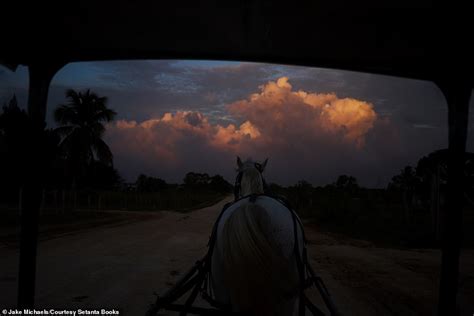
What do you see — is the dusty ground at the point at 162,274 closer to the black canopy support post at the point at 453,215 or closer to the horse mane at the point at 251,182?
the horse mane at the point at 251,182

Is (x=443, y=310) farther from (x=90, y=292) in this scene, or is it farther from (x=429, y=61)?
(x=90, y=292)

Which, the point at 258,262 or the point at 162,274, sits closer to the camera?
the point at 258,262

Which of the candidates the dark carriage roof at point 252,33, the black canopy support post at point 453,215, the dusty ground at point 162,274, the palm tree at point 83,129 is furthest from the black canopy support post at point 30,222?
the palm tree at point 83,129

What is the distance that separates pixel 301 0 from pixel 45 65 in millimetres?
2405

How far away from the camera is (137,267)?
8320 millimetres

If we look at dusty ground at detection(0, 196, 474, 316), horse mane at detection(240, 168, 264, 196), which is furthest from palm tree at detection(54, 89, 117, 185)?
horse mane at detection(240, 168, 264, 196)

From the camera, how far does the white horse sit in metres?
2.86

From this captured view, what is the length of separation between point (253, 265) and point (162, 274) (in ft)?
17.2

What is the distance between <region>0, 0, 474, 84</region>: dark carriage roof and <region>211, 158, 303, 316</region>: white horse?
4.95 ft

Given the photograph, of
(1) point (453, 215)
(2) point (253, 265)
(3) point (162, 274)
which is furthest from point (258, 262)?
(3) point (162, 274)

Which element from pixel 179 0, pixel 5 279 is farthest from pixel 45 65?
pixel 5 279

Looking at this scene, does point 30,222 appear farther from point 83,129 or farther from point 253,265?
point 83,129

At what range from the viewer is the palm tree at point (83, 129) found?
95.0ft

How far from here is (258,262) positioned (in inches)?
112
